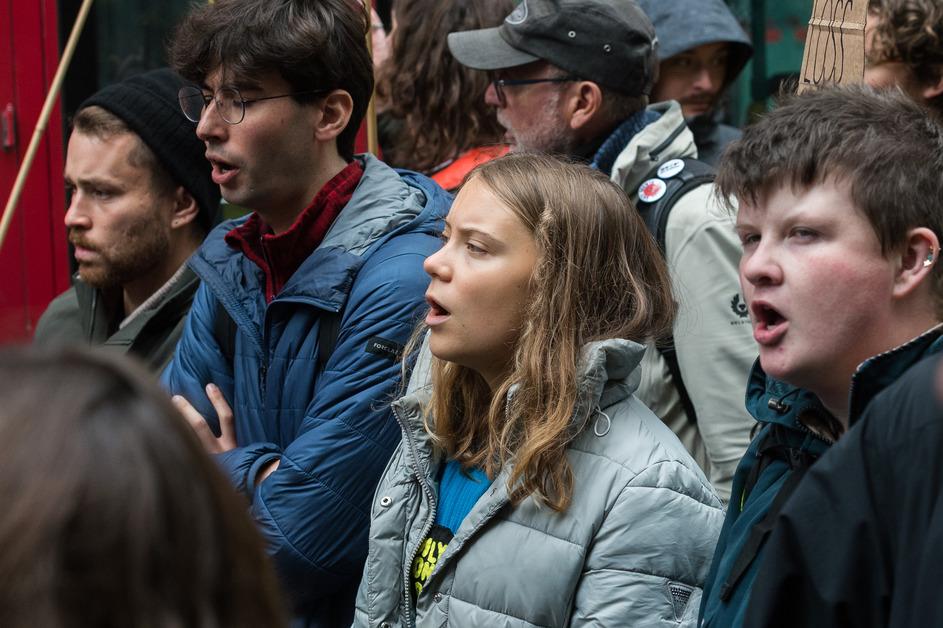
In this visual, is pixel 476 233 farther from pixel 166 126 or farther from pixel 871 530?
pixel 166 126

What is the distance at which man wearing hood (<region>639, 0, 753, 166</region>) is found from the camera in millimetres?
4805

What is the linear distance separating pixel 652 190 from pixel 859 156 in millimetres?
1217

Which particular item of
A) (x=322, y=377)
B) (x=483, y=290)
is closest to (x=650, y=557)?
(x=483, y=290)

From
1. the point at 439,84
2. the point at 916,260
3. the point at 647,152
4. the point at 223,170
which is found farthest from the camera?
the point at 439,84

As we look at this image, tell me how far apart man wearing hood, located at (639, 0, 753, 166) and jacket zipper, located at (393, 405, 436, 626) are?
2364 millimetres

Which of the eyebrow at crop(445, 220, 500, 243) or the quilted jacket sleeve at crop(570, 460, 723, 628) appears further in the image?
the eyebrow at crop(445, 220, 500, 243)

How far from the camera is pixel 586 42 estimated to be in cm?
380

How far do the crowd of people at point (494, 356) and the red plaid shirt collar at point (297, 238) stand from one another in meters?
0.01

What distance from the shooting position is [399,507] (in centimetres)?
267

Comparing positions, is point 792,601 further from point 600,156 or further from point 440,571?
point 600,156

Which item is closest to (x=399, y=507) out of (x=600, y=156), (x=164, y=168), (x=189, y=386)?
(x=189, y=386)

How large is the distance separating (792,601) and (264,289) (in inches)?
74.6

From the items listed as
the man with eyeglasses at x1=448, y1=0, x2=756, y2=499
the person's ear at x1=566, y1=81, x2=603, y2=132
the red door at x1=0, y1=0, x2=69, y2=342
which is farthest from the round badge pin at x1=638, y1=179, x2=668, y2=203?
the red door at x1=0, y1=0, x2=69, y2=342

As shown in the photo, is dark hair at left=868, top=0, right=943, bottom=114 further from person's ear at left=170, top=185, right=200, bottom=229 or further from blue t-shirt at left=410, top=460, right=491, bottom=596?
person's ear at left=170, top=185, right=200, bottom=229
